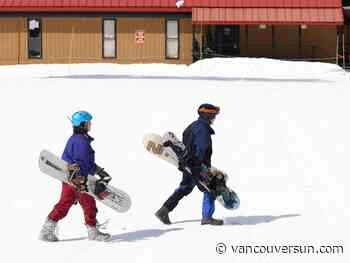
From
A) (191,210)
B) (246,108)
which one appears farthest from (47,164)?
(246,108)

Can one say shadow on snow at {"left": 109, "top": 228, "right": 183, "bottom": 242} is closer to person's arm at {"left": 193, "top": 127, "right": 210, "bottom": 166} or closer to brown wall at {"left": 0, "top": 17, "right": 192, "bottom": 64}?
person's arm at {"left": 193, "top": 127, "right": 210, "bottom": 166}

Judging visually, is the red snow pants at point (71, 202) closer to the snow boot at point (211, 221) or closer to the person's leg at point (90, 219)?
the person's leg at point (90, 219)

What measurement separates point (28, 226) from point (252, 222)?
275cm

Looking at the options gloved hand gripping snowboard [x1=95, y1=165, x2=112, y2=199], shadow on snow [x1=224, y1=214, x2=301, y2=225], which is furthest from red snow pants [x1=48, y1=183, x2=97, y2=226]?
shadow on snow [x1=224, y1=214, x2=301, y2=225]

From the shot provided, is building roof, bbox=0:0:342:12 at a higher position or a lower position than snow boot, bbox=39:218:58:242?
higher

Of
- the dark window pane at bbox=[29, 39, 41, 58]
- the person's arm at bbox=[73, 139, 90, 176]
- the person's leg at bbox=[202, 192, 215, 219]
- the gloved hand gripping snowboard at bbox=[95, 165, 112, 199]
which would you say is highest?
the dark window pane at bbox=[29, 39, 41, 58]

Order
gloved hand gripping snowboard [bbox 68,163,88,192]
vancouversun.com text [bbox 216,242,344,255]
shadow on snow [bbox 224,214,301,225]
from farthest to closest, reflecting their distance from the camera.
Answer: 1. shadow on snow [bbox 224,214,301,225]
2. gloved hand gripping snowboard [bbox 68,163,88,192]
3. vancouversun.com text [bbox 216,242,344,255]

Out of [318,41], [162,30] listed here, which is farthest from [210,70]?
[318,41]

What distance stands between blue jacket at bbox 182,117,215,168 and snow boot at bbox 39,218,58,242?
1859mm

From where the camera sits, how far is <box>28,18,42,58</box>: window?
38375mm

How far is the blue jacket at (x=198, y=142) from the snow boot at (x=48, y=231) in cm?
186

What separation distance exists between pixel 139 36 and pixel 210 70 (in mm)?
4954

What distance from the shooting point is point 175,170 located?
47.1 feet

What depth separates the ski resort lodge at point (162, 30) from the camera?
122 ft
